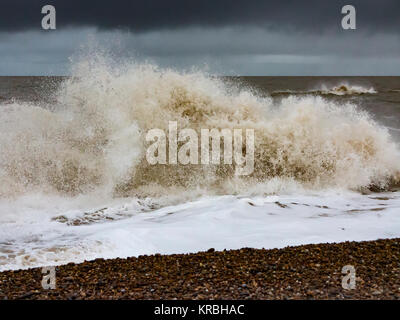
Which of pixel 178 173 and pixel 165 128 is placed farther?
pixel 165 128

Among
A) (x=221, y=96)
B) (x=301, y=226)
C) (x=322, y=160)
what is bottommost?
(x=301, y=226)

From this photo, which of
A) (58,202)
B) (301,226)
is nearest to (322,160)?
(301,226)

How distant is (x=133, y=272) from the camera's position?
416 centimetres

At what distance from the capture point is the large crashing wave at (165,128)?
882cm

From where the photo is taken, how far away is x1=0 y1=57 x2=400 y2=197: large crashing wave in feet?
28.9

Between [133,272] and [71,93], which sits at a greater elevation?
[71,93]

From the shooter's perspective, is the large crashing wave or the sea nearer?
the sea

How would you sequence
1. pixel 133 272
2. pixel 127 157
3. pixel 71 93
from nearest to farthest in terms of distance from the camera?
pixel 133 272
pixel 127 157
pixel 71 93

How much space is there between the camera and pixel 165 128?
9609 mm

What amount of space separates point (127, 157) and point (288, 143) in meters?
3.31

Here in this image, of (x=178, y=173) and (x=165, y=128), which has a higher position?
(x=165, y=128)

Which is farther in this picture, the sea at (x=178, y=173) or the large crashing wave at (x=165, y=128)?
the large crashing wave at (x=165, y=128)
